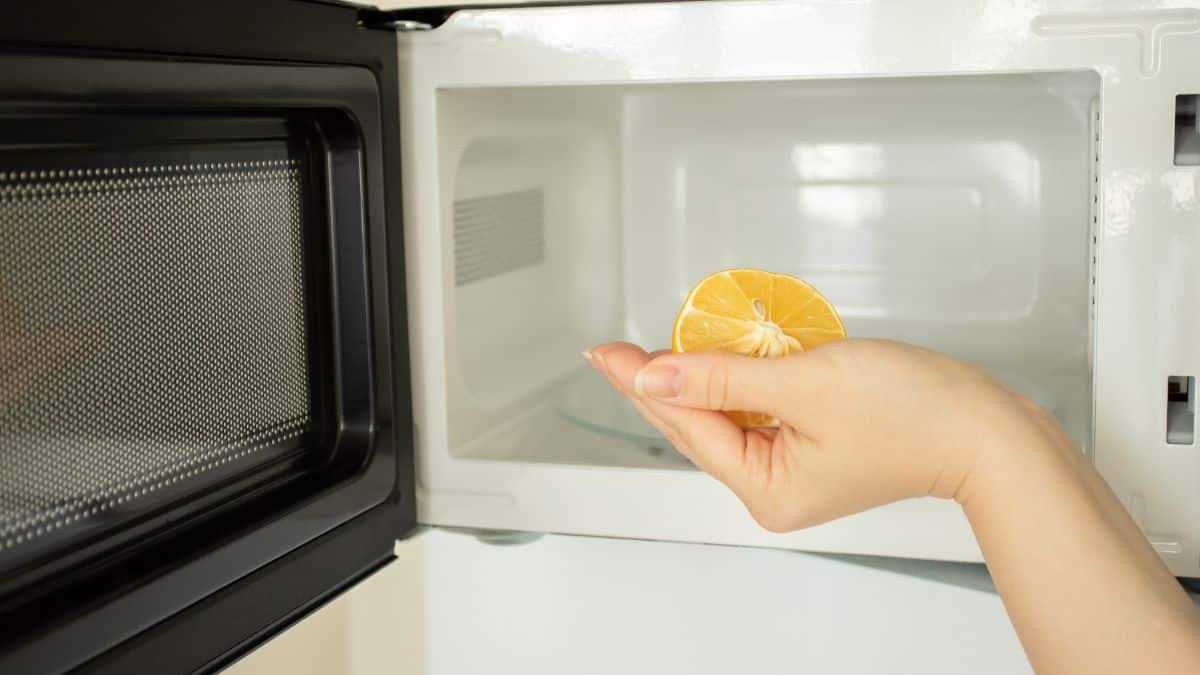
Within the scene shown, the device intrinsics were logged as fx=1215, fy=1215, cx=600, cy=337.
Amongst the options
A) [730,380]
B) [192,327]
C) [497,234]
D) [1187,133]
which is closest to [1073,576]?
[730,380]

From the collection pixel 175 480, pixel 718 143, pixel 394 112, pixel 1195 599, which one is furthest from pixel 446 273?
pixel 1195 599

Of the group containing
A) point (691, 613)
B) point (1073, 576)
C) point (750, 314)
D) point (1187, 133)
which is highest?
point (1187, 133)

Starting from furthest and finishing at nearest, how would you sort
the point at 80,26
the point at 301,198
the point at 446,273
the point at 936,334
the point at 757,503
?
the point at 936,334 < the point at 446,273 < the point at 301,198 < the point at 757,503 < the point at 80,26

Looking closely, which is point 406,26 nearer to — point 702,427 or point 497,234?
point 497,234

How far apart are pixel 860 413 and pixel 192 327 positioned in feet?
1.15

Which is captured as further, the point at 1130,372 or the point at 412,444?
the point at 412,444

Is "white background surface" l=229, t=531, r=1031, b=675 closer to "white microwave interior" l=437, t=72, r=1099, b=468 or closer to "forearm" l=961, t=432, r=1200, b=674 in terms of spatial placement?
"white microwave interior" l=437, t=72, r=1099, b=468

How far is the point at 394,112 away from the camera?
31.7 inches

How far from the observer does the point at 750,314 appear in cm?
71

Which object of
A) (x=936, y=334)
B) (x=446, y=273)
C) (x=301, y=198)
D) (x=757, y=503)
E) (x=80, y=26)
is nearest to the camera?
(x=80, y=26)

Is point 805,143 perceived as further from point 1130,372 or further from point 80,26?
point 80,26

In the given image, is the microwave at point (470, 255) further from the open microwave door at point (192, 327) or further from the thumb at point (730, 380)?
the thumb at point (730, 380)

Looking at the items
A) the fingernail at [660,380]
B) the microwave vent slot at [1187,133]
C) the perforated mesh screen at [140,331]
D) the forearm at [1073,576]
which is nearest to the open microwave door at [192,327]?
the perforated mesh screen at [140,331]

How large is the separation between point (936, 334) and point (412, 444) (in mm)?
508
